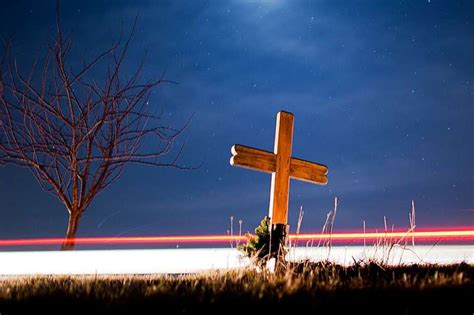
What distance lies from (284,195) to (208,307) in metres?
3.88

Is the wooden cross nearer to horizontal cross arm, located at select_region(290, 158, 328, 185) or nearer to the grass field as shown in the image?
horizontal cross arm, located at select_region(290, 158, 328, 185)

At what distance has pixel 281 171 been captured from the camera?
8469 millimetres

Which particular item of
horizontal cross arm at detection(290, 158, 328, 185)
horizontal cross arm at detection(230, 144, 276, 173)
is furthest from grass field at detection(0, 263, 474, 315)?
horizontal cross arm at detection(290, 158, 328, 185)

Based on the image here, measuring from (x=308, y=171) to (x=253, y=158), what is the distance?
1196mm

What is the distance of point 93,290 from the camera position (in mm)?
5699

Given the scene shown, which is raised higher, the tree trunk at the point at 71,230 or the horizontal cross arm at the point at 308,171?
the horizontal cross arm at the point at 308,171

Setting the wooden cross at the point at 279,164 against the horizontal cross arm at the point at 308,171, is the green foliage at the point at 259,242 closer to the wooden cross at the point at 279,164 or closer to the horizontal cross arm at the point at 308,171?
the wooden cross at the point at 279,164

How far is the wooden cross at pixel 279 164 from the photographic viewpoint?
8008 mm

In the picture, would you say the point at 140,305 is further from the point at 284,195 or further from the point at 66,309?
the point at 284,195

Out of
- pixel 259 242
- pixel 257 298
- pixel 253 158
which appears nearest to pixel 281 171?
pixel 253 158

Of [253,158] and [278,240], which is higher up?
[253,158]

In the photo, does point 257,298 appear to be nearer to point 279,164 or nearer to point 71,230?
point 279,164

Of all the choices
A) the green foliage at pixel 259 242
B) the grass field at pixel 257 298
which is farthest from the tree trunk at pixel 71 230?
the grass field at pixel 257 298

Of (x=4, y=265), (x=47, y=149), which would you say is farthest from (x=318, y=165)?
(x=47, y=149)
